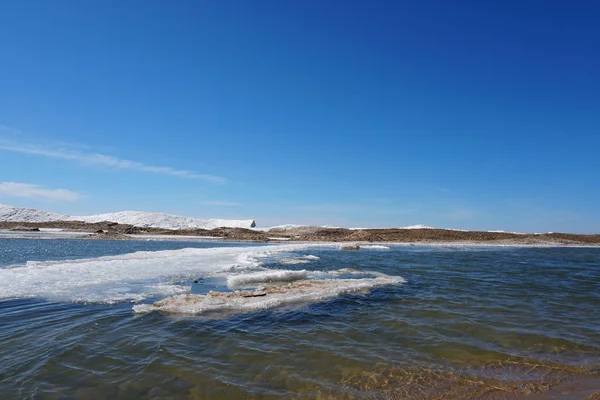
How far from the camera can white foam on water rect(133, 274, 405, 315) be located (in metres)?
8.62

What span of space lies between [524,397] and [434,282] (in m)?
9.34

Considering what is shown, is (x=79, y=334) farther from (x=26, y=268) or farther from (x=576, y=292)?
(x=576, y=292)

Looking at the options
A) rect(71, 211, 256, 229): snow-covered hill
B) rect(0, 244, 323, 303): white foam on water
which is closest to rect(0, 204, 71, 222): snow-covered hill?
rect(71, 211, 256, 229): snow-covered hill

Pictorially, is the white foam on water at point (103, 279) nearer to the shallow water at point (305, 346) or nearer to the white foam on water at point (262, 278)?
the shallow water at point (305, 346)

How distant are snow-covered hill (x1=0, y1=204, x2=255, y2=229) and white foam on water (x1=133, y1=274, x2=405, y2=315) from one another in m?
73.0

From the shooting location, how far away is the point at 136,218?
86000mm

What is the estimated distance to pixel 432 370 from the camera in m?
5.51

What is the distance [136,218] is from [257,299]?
8616 centimetres

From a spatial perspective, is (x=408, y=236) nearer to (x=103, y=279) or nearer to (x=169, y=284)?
(x=169, y=284)

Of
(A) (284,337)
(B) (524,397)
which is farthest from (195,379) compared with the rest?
(B) (524,397)

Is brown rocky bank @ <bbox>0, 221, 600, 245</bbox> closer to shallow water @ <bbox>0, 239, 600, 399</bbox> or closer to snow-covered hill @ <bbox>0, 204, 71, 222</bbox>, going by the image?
snow-covered hill @ <bbox>0, 204, 71, 222</bbox>

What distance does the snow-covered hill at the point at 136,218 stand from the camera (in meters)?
83.9

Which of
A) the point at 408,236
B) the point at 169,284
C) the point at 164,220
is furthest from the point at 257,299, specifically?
the point at 164,220

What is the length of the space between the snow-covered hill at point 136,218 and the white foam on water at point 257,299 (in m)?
73.0
